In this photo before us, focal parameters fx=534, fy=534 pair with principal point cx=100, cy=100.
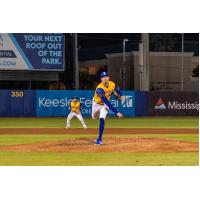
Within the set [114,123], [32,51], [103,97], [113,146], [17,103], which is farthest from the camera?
[32,51]

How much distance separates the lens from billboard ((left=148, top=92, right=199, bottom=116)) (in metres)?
36.5

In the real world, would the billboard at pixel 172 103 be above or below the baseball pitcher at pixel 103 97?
below

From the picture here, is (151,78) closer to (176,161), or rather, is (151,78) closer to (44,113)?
(44,113)

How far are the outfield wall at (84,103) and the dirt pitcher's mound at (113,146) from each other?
18837mm

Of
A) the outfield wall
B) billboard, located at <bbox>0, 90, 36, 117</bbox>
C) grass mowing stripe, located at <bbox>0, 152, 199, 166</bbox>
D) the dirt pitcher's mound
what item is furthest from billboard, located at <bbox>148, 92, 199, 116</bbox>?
grass mowing stripe, located at <bbox>0, 152, 199, 166</bbox>

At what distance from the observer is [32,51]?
135 feet

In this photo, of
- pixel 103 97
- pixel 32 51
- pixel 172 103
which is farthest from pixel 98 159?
pixel 32 51

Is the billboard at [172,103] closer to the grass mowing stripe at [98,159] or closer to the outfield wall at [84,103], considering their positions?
the outfield wall at [84,103]

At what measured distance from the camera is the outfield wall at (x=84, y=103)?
34.4 metres

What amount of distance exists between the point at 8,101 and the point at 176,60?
2475cm

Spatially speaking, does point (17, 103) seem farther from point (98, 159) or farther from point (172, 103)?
point (98, 159)

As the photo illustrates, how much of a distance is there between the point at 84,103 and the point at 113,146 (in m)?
20.5

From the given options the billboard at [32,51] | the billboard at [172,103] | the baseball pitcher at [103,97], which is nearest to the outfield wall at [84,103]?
the billboard at [172,103]

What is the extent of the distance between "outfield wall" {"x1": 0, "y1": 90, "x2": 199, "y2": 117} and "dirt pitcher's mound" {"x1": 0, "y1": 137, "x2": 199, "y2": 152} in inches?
742
